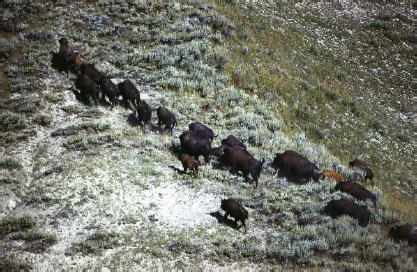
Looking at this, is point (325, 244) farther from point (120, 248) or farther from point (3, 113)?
point (3, 113)

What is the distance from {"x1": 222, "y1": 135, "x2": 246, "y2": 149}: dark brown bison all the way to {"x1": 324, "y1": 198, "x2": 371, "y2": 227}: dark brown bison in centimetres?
470

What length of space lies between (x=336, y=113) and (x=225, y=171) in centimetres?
1203

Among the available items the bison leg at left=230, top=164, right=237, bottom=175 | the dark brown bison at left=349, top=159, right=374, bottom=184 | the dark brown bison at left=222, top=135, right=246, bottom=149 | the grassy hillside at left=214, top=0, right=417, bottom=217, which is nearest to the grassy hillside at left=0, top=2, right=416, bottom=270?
the grassy hillside at left=214, top=0, right=417, bottom=217

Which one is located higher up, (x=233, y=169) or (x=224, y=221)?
(x=233, y=169)

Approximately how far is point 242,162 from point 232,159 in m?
0.46

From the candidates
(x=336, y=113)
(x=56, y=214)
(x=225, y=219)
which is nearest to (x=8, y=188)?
(x=56, y=214)

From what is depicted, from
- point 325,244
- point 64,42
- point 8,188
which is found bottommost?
point 8,188

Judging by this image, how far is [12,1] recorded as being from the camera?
83.9 ft

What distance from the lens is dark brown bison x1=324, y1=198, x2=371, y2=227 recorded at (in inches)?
522

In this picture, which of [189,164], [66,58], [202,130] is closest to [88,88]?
[66,58]

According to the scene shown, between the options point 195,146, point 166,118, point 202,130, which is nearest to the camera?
point 195,146

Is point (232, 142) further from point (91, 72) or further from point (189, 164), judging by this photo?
point (91, 72)

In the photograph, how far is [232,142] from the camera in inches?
665

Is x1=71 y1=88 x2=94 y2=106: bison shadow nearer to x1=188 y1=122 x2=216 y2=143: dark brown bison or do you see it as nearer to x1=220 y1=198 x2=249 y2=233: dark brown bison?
x1=188 y1=122 x2=216 y2=143: dark brown bison
